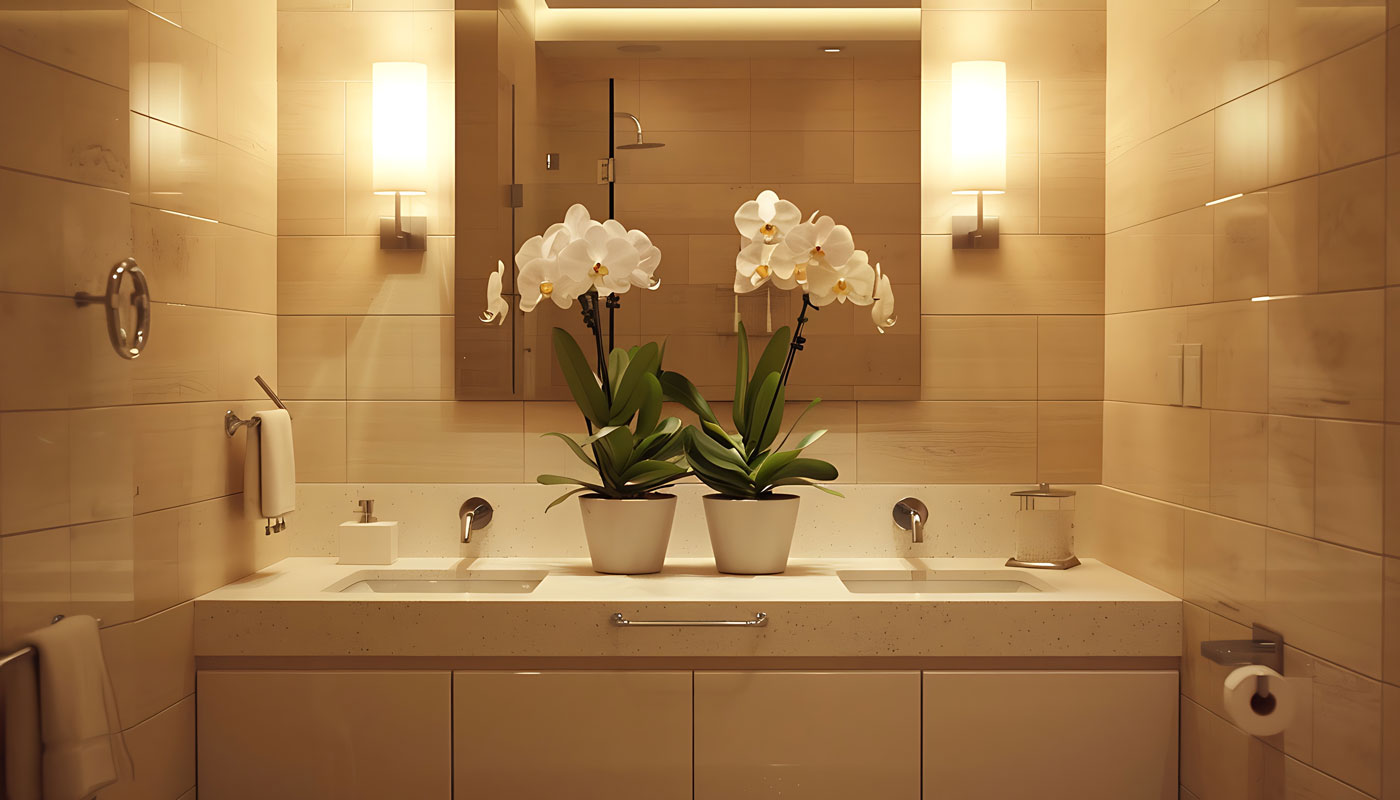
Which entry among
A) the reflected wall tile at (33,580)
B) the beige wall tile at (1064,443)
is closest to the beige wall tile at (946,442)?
the beige wall tile at (1064,443)

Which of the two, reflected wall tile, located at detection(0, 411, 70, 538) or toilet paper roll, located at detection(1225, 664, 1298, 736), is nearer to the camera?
reflected wall tile, located at detection(0, 411, 70, 538)

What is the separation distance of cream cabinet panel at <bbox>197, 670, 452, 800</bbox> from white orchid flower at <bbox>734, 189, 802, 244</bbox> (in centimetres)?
97

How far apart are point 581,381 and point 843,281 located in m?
0.54

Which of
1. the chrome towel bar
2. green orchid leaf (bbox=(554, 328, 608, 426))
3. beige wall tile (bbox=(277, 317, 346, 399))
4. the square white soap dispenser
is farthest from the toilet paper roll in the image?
beige wall tile (bbox=(277, 317, 346, 399))

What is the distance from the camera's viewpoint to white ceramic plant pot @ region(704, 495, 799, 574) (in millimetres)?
1800

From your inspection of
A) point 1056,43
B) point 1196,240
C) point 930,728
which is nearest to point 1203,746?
point 930,728

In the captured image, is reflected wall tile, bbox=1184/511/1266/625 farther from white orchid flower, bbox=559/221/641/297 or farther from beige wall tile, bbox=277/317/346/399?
beige wall tile, bbox=277/317/346/399

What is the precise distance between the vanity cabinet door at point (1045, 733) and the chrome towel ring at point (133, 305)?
140cm

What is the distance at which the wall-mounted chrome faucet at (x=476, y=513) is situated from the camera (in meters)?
1.99

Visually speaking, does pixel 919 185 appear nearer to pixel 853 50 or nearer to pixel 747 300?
pixel 853 50

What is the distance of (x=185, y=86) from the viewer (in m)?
1.67

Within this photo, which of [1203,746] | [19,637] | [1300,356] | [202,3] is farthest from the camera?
[202,3]

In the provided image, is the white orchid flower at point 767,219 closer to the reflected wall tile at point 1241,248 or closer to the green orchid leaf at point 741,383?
the green orchid leaf at point 741,383

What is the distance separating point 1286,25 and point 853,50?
33.9 inches
